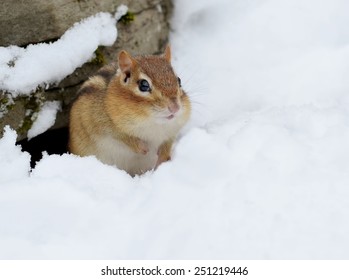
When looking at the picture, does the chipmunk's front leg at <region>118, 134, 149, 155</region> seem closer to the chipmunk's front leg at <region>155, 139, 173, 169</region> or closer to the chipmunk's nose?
the chipmunk's front leg at <region>155, 139, 173, 169</region>

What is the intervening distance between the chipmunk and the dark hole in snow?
44 centimetres

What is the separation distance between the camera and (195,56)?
5.77 metres

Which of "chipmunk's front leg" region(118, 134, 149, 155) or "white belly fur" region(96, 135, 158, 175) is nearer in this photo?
"chipmunk's front leg" region(118, 134, 149, 155)

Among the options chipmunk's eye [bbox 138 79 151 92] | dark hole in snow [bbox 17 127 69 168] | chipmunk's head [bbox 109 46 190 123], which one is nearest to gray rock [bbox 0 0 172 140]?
dark hole in snow [bbox 17 127 69 168]

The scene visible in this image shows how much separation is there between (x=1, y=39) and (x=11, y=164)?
1.20m

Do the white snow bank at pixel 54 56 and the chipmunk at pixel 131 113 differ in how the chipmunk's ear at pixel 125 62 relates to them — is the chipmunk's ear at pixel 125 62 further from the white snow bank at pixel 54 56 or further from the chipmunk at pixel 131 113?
the white snow bank at pixel 54 56

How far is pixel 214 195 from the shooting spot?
334 centimetres

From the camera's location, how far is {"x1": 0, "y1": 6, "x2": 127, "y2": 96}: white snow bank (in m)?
4.46

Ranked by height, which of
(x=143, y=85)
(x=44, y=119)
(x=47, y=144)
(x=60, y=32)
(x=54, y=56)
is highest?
(x=60, y=32)

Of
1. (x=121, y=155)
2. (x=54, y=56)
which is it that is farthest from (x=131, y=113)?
(x=54, y=56)

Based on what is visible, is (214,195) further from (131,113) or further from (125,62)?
(125,62)

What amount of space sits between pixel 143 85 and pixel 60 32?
3.90 feet

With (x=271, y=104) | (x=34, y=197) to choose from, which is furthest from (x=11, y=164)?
(x=271, y=104)
